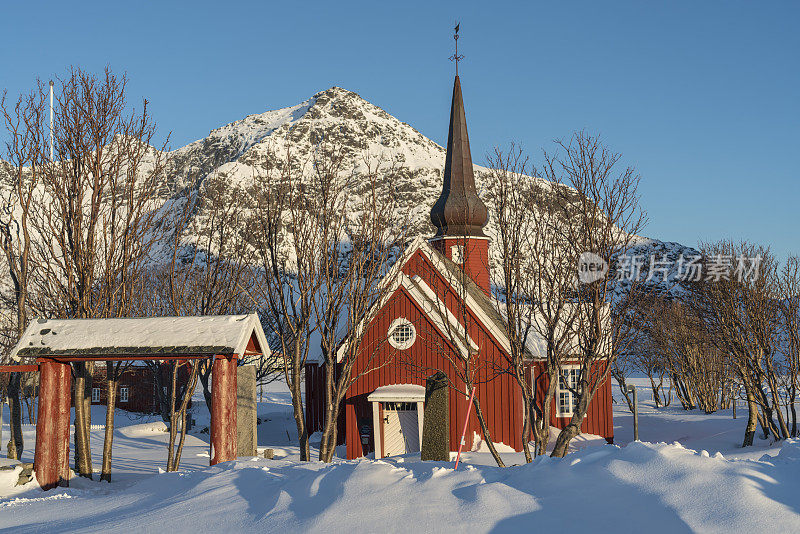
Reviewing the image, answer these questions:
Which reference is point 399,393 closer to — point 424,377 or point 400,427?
point 424,377

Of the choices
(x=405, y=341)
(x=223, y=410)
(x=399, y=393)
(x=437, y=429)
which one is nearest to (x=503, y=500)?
(x=437, y=429)

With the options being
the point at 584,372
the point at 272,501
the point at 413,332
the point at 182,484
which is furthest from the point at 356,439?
the point at 272,501

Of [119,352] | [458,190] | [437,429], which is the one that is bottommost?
[437,429]

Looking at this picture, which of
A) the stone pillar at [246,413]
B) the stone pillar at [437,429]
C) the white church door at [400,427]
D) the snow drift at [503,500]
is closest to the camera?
the snow drift at [503,500]

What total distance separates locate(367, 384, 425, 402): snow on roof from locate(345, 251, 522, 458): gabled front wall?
0.45 m

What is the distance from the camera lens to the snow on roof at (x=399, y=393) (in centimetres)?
2003

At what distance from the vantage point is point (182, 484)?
9992mm

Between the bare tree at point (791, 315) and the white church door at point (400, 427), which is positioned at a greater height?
the bare tree at point (791, 315)

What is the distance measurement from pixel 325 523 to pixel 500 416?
14.7 meters

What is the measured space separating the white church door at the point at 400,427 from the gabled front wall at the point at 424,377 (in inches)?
27.4

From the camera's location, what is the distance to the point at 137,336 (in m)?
11.5

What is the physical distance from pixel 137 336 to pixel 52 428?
2.07 metres

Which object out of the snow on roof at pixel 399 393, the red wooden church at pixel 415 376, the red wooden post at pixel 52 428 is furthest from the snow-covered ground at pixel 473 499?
the red wooden church at pixel 415 376

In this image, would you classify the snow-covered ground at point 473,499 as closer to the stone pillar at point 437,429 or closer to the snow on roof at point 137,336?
the snow on roof at point 137,336
